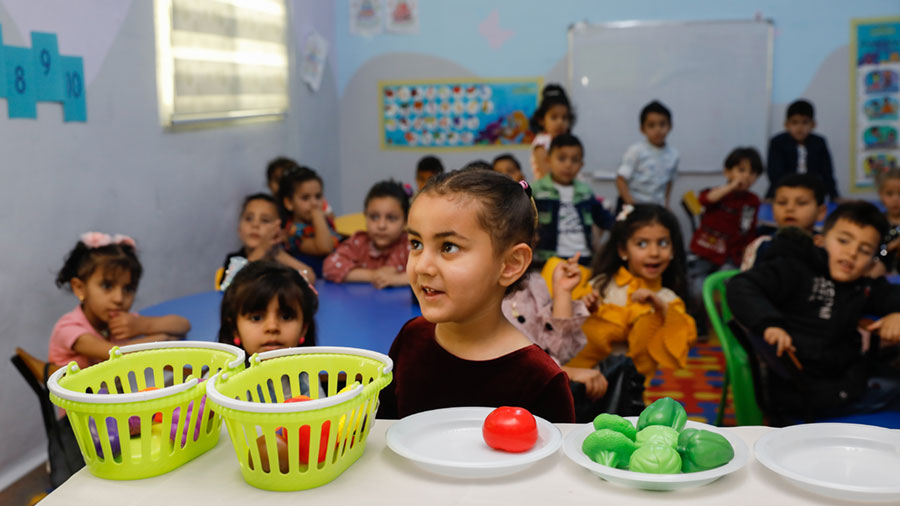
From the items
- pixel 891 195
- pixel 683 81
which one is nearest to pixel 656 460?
pixel 891 195

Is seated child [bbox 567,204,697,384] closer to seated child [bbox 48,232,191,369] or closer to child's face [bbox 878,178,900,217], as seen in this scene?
seated child [bbox 48,232,191,369]

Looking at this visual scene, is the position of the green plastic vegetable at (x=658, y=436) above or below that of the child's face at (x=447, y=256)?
below

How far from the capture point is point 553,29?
5.93m

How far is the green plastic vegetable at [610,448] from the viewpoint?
3.02 ft

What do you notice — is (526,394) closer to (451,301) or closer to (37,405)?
(451,301)

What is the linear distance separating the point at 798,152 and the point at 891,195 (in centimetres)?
150

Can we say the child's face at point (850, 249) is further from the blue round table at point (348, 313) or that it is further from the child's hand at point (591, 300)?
the blue round table at point (348, 313)

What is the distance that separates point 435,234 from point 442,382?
0.91 ft

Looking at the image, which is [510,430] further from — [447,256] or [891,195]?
[891,195]

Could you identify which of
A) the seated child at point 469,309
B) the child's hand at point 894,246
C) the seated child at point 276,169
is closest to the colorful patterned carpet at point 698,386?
the child's hand at point 894,246

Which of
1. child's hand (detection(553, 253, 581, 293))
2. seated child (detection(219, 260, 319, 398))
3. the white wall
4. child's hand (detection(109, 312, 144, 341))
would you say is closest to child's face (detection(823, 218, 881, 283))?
child's hand (detection(553, 253, 581, 293))

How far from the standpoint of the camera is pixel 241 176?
457cm

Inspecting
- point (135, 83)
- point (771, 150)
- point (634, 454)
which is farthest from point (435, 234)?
point (771, 150)

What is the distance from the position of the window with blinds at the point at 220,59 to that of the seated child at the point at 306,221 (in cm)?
61
